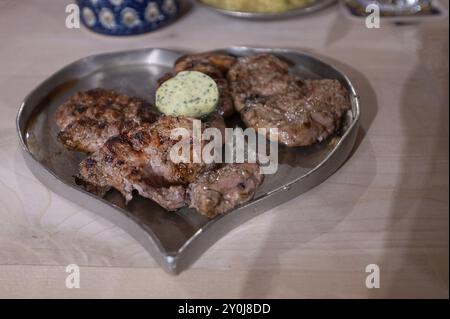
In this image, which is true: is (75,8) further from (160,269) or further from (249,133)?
(160,269)

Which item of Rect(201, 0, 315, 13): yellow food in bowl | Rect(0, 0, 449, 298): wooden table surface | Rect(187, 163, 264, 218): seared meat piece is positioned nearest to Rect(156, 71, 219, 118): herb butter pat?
Rect(187, 163, 264, 218): seared meat piece

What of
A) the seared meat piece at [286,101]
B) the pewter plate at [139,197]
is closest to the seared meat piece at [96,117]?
the pewter plate at [139,197]

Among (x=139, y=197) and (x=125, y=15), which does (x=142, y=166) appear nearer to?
(x=139, y=197)

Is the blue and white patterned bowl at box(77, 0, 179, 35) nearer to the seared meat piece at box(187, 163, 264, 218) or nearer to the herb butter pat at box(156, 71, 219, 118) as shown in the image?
the herb butter pat at box(156, 71, 219, 118)

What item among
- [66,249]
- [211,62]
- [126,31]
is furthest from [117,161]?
[126,31]

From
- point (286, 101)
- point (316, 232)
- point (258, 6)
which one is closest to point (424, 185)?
point (316, 232)
